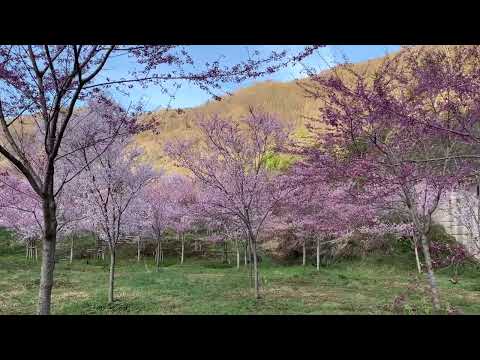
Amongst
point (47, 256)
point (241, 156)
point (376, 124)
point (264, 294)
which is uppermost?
point (241, 156)

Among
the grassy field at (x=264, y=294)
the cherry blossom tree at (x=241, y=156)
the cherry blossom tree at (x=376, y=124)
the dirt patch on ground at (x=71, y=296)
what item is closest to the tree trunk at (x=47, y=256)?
the cherry blossom tree at (x=376, y=124)

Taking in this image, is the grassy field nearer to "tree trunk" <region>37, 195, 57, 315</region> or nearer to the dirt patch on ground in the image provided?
the dirt patch on ground

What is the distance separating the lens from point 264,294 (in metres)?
8.52

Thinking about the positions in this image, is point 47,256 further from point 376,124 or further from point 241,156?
point 241,156

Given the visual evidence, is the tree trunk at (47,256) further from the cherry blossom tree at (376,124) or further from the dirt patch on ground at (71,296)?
the dirt patch on ground at (71,296)

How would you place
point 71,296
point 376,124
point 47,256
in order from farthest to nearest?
1. point 71,296
2. point 376,124
3. point 47,256

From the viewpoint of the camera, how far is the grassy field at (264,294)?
6.80m

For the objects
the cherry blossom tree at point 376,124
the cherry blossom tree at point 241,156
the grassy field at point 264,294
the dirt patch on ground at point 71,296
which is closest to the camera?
the cherry blossom tree at point 376,124

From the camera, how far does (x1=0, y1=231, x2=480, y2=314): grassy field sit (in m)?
6.80

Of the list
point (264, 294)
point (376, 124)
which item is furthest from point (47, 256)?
point (264, 294)

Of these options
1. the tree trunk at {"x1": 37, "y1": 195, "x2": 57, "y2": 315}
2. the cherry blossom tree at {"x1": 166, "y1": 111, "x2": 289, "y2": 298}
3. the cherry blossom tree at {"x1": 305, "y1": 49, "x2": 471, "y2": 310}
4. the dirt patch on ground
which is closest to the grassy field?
the dirt patch on ground
